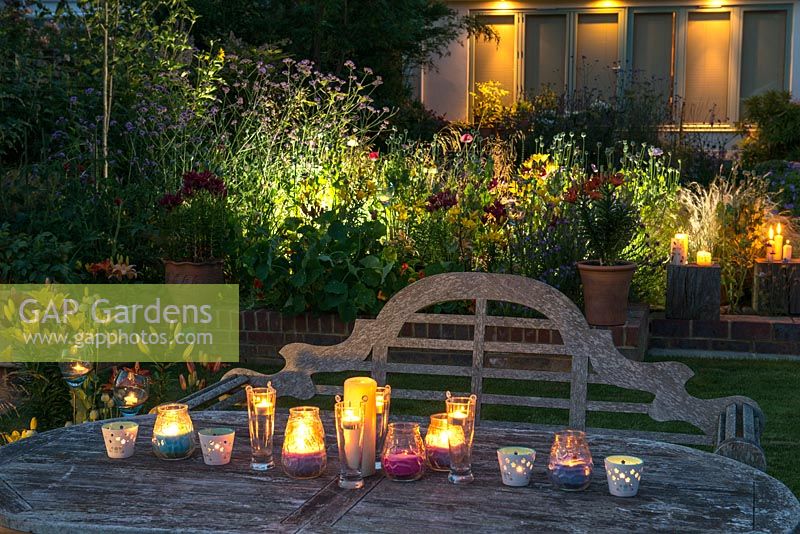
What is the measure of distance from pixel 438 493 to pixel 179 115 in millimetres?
6084

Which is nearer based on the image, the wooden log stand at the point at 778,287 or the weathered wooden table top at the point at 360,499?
the weathered wooden table top at the point at 360,499

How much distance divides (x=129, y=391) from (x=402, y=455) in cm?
170

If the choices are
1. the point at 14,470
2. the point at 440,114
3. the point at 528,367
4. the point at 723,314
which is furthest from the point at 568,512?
the point at 440,114

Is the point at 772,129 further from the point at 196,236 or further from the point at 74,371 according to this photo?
the point at 74,371

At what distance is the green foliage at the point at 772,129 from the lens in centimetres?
1293

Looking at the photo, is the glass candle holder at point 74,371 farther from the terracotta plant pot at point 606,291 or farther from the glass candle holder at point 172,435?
the terracotta plant pot at point 606,291

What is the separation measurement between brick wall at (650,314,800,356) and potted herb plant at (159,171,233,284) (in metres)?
2.76

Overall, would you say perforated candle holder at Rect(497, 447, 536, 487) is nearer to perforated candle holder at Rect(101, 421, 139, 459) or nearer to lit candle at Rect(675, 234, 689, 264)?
perforated candle holder at Rect(101, 421, 139, 459)

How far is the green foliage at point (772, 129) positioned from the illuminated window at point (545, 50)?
2.99 meters

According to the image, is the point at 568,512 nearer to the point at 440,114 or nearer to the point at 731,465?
the point at 731,465

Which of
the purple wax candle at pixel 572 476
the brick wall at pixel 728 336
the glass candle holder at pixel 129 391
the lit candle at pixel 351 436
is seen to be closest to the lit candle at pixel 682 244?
the brick wall at pixel 728 336

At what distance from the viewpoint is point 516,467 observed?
2.25 metres

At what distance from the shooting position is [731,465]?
241 cm

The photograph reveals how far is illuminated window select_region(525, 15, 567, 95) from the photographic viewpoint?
51.3 feet
